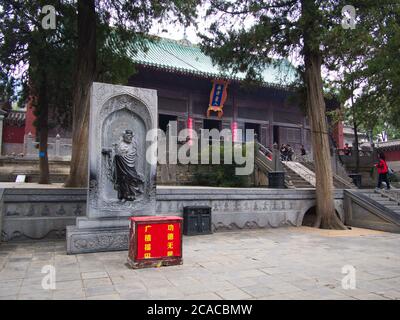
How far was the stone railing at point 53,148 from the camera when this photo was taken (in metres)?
14.8

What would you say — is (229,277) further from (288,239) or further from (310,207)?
(310,207)

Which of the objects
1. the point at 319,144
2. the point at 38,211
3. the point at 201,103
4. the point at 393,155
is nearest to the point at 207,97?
the point at 201,103

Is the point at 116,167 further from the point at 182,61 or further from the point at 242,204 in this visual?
the point at 182,61

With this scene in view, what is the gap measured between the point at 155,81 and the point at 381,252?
14.4 m

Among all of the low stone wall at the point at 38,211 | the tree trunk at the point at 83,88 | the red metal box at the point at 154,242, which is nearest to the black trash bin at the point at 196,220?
the low stone wall at the point at 38,211

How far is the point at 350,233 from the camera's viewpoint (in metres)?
8.70

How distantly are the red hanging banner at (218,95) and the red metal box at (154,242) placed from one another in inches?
563

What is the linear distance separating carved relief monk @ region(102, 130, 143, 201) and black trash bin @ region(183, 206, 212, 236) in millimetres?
2057

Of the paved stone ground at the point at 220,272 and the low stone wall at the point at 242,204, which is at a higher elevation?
the low stone wall at the point at 242,204

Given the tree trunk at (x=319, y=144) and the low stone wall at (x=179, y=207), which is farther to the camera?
the tree trunk at (x=319, y=144)

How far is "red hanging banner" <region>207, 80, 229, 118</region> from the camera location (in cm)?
1848

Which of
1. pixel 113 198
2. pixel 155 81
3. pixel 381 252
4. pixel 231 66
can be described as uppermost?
pixel 155 81

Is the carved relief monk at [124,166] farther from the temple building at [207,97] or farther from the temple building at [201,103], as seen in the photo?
the temple building at [207,97]
